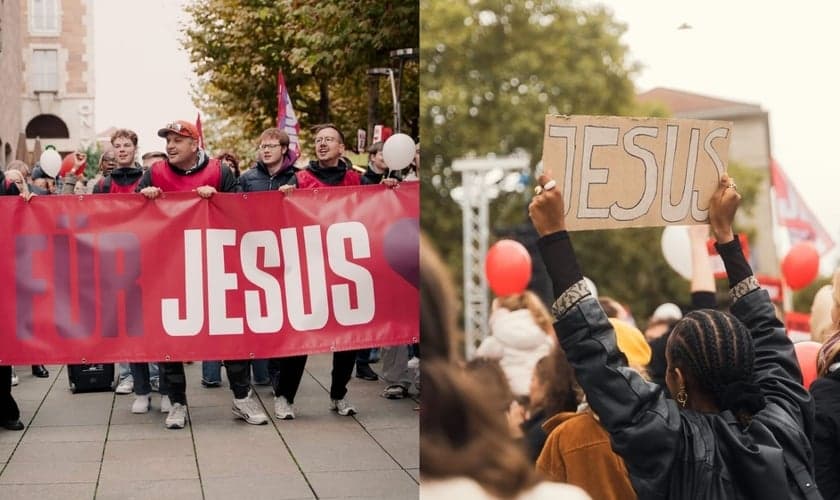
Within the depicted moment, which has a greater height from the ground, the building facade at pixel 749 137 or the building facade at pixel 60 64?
the building facade at pixel 60 64

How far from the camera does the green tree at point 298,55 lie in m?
18.2

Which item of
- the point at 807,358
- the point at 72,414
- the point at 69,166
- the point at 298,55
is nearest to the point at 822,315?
the point at 807,358

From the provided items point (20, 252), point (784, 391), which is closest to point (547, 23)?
point (784, 391)

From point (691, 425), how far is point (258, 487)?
3.82 meters

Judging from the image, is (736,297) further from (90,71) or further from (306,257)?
(90,71)

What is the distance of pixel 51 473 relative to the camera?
6453 millimetres

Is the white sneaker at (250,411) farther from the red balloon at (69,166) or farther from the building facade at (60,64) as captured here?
the building facade at (60,64)

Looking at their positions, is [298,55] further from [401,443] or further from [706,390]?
[706,390]

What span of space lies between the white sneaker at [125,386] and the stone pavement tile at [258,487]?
2.86 m

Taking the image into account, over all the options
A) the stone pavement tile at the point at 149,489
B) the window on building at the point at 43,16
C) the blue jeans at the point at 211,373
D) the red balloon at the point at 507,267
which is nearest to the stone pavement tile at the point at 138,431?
the stone pavement tile at the point at 149,489

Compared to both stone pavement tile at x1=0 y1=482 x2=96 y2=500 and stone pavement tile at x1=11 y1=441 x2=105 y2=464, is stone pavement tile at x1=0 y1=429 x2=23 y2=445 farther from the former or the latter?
stone pavement tile at x1=0 y1=482 x2=96 y2=500

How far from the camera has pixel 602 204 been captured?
2641mm

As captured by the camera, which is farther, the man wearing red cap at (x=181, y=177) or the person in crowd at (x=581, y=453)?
the man wearing red cap at (x=181, y=177)

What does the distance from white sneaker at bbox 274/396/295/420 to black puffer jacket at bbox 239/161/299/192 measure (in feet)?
4.80
